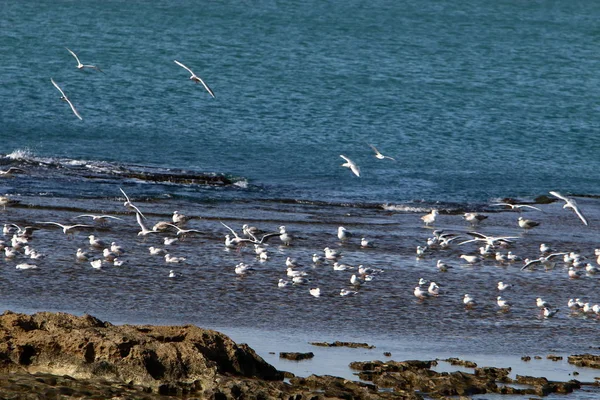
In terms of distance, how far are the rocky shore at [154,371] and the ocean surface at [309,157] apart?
3.14ft

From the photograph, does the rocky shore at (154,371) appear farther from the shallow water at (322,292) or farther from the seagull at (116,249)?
the seagull at (116,249)

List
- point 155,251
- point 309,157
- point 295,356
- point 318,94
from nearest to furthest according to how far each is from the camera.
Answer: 1. point 295,356
2. point 155,251
3. point 309,157
4. point 318,94

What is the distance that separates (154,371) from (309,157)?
2431cm

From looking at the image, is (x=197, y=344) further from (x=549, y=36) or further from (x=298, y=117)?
(x=549, y=36)

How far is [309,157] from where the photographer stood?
36.0m

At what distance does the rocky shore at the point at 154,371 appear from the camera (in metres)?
11.6

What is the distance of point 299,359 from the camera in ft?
45.3

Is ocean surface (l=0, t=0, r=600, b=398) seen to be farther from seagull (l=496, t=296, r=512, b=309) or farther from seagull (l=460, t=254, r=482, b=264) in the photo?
seagull (l=460, t=254, r=482, b=264)

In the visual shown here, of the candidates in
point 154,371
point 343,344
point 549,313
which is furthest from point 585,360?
point 154,371

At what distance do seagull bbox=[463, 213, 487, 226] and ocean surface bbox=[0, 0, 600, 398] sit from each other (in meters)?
0.25

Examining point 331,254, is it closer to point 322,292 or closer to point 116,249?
point 322,292

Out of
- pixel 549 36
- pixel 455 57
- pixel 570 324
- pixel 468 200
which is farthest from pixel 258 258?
pixel 549 36

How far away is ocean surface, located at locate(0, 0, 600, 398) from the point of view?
17.2 metres

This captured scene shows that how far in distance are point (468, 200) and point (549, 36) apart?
41165 mm
